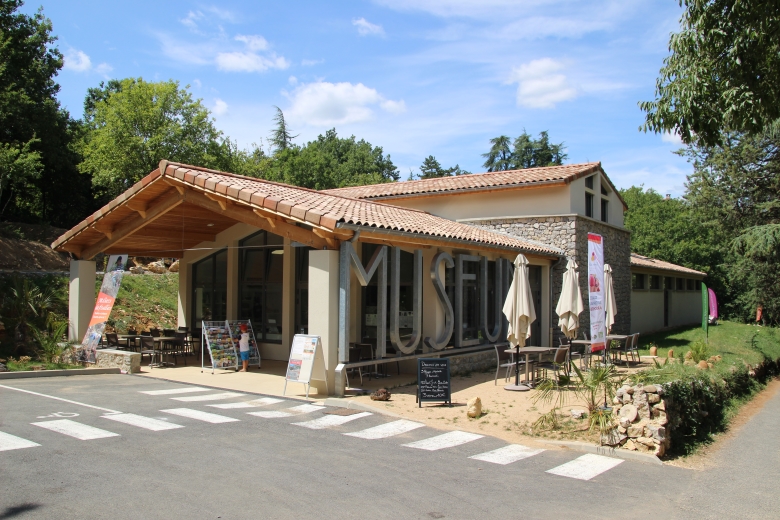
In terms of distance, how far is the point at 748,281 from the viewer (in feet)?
101

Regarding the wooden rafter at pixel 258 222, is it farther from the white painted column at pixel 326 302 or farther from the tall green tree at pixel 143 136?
the tall green tree at pixel 143 136

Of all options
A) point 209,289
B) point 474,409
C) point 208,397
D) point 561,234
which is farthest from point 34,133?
point 474,409

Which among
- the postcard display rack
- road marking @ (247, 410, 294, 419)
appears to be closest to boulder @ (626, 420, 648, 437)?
road marking @ (247, 410, 294, 419)

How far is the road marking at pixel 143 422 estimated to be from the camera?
26.0 ft

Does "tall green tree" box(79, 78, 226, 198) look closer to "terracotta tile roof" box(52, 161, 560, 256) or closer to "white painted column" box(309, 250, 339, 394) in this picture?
"terracotta tile roof" box(52, 161, 560, 256)

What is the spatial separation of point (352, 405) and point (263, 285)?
7.00 meters

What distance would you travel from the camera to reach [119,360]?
44.3 feet

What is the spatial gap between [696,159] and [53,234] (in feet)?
98.8

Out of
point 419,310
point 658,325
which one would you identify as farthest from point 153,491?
point 658,325

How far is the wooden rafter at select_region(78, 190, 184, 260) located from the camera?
1300cm

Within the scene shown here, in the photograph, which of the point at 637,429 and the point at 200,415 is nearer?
the point at 637,429

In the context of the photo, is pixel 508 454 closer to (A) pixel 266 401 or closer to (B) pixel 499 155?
(A) pixel 266 401

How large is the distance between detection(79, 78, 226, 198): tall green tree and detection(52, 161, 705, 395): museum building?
36.2 feet

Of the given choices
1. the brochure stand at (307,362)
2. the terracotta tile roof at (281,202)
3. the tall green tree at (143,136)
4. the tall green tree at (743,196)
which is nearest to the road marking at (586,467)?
the brochure stand at (307,362)
